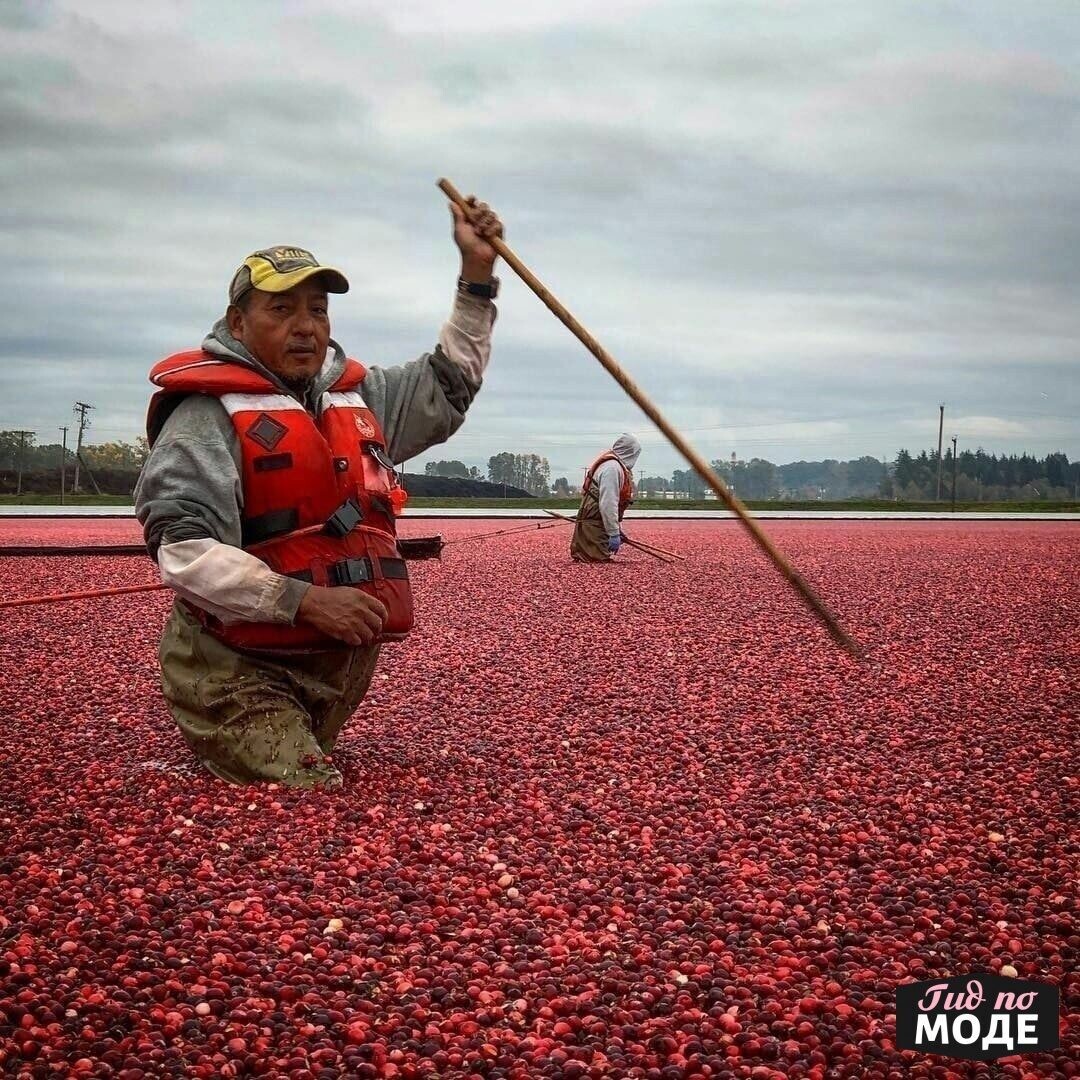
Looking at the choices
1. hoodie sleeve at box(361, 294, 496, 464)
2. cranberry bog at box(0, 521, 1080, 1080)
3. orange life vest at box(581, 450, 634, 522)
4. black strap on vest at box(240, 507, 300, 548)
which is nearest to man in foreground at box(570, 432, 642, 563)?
orange life vest at box(581, 450, 634, 522)

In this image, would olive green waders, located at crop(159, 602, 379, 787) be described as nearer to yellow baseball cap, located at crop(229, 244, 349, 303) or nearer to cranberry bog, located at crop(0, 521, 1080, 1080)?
cranberry bog, located at crop(0, 521, 1080, 1080)

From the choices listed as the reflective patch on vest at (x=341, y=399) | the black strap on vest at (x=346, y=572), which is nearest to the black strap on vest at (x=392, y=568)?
the black strap on vest at (x=346, y=572)

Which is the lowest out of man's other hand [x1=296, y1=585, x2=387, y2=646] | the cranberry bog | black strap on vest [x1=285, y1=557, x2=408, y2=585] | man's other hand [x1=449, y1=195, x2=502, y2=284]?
the cranberry bog

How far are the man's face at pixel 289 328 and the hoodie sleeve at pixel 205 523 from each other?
12.1 inches

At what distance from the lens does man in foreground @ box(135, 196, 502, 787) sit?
4.92 m

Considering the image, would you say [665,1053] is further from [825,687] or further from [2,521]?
[2,521]

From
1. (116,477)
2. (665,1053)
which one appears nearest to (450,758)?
(665,1053)

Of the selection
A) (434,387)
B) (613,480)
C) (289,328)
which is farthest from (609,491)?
(289,328)

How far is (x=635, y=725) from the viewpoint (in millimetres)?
7047

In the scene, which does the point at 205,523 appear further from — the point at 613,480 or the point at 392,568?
the point at 613,480

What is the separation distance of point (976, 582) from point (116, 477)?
248 feet

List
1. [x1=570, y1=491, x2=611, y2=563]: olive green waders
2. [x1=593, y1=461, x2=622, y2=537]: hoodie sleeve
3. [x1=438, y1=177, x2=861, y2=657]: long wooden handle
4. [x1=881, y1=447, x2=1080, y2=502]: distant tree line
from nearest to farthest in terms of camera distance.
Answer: [x1=438, y1=177, x2=861, y2=657]: long wooden handle → [x1=593, y1=461, x2=622, y2=537]: hoodie sleeve → [x1=570, y1=491, x2=611, y2=563]: olive green waders → [x1=881, y1=447, x2=1080, y2=502]: distant tree line

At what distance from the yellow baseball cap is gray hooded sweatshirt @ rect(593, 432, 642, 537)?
1230 centimetres

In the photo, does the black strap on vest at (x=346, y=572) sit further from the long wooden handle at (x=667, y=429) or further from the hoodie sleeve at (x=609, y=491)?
the hoodie sleeve at (x=609, y=491)
